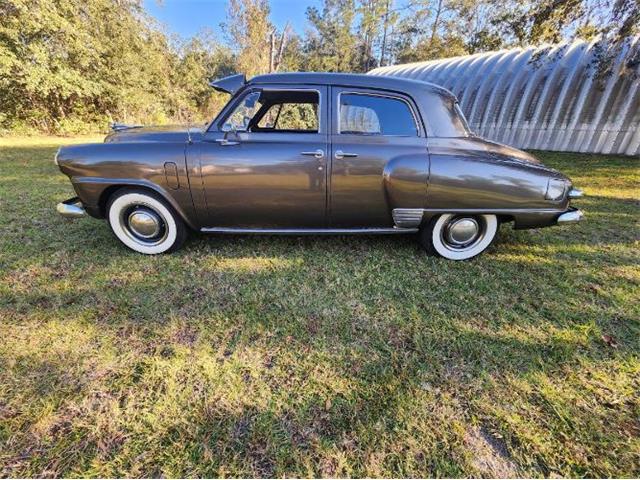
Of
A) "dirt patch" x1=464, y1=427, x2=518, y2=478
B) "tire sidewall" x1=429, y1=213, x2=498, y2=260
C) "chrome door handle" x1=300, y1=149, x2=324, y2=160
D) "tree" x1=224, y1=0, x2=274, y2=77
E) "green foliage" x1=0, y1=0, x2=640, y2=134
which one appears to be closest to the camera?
"dirt patch" x1=464, y1=427, x2=518, y2=478

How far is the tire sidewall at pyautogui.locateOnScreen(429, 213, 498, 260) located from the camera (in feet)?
11.0

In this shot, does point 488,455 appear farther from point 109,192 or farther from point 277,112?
point 109,192

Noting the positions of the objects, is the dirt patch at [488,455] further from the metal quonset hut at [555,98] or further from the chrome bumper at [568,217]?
the metal quonset hut at [555,98]

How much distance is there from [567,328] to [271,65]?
1742 cm

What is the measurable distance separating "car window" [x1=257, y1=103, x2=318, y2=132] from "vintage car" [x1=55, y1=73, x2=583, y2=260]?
32cm

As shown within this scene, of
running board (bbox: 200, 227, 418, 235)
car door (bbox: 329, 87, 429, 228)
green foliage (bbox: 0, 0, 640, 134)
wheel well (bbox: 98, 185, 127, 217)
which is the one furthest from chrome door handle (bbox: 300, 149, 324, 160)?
green foliage (bbox: 0, 0, 640, 134)

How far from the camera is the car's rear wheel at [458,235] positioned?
336 centimetres

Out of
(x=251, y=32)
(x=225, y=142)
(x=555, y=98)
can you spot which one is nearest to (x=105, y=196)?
(x=225, y=142)

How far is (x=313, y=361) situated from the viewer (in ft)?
6.94

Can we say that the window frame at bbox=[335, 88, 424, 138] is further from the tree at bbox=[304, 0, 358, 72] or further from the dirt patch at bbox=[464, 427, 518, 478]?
the tree at bbox=[304, 0, 358, 72]

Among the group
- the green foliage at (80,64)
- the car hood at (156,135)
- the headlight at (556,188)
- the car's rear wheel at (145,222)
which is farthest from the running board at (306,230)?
the green foliage at (80,64)

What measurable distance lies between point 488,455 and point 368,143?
2.48 meters

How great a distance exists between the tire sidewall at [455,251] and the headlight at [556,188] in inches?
20.4

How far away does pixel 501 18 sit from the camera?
8.44 meters
